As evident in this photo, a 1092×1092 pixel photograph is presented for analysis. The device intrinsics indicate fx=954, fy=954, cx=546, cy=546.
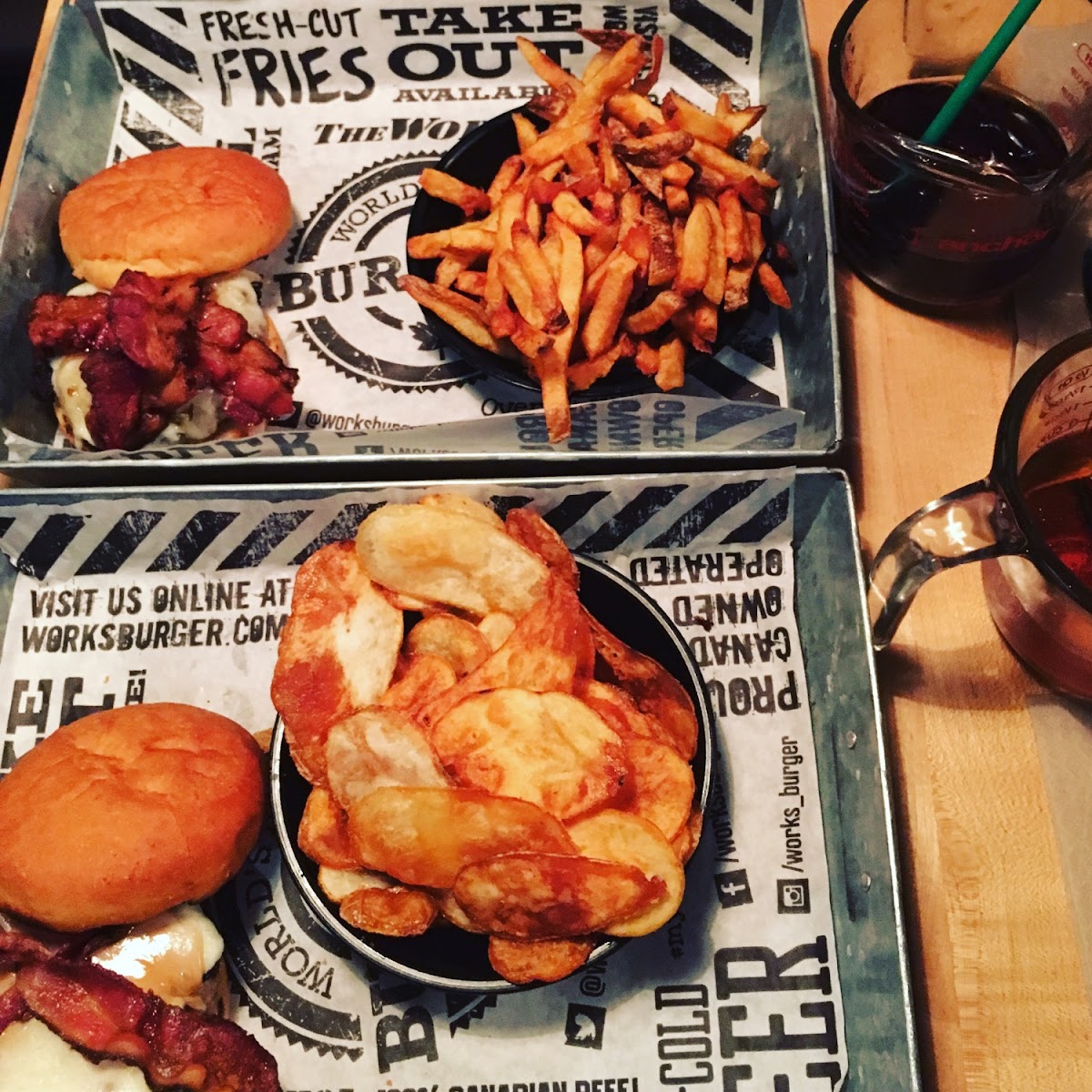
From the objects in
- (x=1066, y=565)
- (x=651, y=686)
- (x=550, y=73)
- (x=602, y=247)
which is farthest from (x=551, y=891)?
(x=550, y=73)

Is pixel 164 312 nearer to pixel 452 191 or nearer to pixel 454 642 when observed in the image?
pixel 452 191

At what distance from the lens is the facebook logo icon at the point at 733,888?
3.73 feet

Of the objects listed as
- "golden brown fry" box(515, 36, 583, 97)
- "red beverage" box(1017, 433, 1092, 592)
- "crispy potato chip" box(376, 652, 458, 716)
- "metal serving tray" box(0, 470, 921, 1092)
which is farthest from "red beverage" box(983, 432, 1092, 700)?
"golden brown fry" box(515, 36, 583, 97)

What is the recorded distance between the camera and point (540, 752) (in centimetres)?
94

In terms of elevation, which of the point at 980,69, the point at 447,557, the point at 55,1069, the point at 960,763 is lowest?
the point at 55,1069

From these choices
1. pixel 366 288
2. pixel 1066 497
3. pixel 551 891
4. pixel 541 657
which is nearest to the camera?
pixel 551 891

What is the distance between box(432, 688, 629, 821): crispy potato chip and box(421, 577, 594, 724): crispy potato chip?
0.02 m

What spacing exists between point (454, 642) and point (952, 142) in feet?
3.23

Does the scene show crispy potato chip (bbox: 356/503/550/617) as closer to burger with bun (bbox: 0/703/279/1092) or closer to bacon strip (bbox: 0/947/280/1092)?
burger with bun (bbox: 0/703/279/1092)

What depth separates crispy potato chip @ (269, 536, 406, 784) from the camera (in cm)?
102

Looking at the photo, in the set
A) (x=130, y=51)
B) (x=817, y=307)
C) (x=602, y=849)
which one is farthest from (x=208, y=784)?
(x=130, y=51)

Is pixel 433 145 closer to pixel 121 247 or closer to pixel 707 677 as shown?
pixel 121 247

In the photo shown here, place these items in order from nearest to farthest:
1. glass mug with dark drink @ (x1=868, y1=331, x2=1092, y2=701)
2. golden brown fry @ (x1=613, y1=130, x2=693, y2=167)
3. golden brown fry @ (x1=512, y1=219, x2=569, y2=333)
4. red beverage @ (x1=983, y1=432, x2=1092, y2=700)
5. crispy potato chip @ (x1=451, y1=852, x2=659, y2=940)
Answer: crispy potato chip @ (x1=451, y1=852, x2=659, y2=940)
glass mug with dark drink @ (x1=868, y1=331, x2=1092, y2=701)
red beverage @ (x1=983, y1=432, x2=1092, y2=700)
golden brown fry @ (x1=512, y1=219, x2=569, y2=333)
golden brown fry @ (x1=613, y1=130, x2=693, y2=167)

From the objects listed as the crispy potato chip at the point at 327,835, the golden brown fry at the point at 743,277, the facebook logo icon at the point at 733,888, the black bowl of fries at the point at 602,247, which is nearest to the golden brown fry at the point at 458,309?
the black bowl of fries at the point at 602,247
